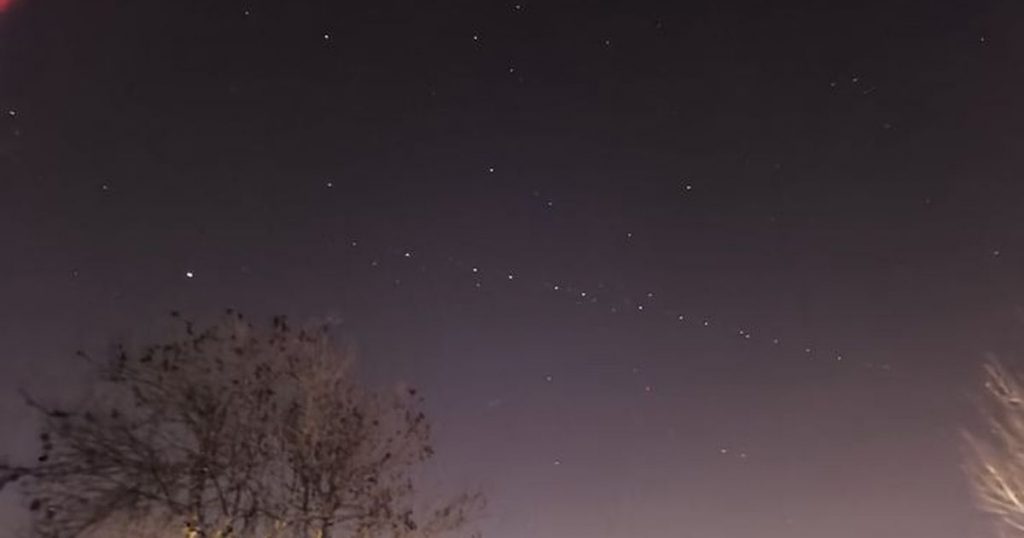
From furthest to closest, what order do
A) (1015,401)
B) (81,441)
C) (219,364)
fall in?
(1015,401) < (219,364) < (81,441)

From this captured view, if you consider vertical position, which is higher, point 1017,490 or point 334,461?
point 1017,490

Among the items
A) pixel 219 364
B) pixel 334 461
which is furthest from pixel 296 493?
pixel 219 364

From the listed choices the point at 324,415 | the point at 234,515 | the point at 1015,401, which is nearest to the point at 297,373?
the point at 324,415

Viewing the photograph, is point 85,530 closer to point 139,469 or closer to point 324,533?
point 139,469

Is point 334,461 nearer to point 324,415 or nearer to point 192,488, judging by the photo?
point 324,415

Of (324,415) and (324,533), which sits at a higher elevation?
(324,415)

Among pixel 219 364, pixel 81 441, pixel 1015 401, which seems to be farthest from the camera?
pixel 1015 401

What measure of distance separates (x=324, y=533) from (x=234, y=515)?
1208mm

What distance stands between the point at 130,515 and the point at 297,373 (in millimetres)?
2644

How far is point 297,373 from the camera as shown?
619 inches

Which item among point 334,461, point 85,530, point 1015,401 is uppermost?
point 1015,401

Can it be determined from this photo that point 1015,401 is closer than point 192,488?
No

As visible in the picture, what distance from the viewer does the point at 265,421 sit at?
15453mm

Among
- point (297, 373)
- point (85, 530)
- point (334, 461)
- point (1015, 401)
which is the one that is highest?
point (1015, 401)
